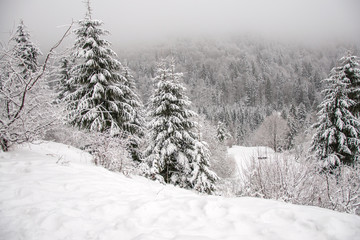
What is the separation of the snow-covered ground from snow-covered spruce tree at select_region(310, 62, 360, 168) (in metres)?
10.6

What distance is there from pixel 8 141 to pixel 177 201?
5.63 m

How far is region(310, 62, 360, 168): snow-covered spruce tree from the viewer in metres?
11.0

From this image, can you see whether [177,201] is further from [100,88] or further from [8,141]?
[100,88]

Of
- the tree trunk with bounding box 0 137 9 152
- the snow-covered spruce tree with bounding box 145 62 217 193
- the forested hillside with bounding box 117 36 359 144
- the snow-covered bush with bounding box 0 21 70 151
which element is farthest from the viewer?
the forested hillside with bounding box 117 36 359 144

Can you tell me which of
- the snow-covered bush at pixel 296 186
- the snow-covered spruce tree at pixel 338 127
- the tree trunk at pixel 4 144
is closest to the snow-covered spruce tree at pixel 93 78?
the tree trunk at pixel 4 144

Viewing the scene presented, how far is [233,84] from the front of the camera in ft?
464

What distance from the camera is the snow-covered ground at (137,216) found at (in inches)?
95.6

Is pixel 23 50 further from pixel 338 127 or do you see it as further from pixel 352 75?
pixel 352 75

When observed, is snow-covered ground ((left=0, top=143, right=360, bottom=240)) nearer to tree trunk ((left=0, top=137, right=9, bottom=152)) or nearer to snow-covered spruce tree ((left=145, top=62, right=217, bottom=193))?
tree trunk ((left=0, top=137, right=9, bottom=152))

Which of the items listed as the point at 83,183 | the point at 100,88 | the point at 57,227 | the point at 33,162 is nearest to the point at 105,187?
the point at 83,183

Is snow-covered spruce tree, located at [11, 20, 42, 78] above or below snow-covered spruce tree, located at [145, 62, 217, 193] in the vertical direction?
above

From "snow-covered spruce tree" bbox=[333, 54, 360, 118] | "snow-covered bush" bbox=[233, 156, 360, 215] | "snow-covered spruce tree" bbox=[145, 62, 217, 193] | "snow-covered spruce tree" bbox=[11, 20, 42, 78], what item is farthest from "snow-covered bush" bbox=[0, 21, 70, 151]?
"snow-covered spruce tree" bbox=[333, 54, 360, 118]

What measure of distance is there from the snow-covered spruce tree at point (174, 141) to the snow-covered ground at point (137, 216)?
324 inches

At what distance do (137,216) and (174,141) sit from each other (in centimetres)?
953
